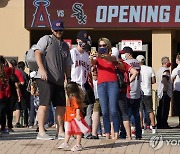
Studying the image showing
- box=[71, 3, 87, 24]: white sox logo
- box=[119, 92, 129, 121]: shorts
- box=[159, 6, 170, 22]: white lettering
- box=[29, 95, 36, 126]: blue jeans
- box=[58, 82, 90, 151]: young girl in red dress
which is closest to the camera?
box=[58, 82, 90, 151]: young girl in red dress

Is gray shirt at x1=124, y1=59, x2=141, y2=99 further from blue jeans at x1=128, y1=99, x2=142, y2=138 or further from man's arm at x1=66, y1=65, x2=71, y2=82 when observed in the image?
man's arm at x1=66, y1=65, x2=71, y2=82

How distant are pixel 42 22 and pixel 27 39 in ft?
3.21

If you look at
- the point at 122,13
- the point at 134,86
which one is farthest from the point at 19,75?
the point at 122,13

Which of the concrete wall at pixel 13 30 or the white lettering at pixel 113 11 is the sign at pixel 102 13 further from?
Result: the concrete wall at pixel 13 30

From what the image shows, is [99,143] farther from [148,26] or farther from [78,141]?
[148,26]

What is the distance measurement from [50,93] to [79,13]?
12.5 meters

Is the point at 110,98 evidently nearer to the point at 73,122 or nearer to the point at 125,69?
the point at 125,69

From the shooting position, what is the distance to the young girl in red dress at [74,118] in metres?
12.1

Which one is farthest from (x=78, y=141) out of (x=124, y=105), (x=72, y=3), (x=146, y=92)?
(x=72, y=3)

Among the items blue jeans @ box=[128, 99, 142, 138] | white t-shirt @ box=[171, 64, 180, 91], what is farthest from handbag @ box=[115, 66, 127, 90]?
white t-shirt @ box=[171, 64, 180, 91]

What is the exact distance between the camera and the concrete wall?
85.1ft

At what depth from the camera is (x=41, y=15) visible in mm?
25328

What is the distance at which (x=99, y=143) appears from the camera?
12.8 meters

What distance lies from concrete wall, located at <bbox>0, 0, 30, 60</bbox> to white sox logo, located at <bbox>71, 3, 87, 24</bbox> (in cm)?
191
